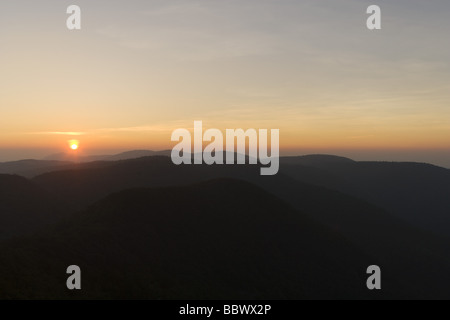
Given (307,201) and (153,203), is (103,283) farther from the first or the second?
(307,201)

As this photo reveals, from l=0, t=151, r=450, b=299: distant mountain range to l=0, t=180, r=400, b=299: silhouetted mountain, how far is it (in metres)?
0.15

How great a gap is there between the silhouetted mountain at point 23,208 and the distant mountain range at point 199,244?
0.58 feet

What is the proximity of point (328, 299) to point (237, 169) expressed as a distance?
82138 millimetres

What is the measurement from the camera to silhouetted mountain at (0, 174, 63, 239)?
2248 inches

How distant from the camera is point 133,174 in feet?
330

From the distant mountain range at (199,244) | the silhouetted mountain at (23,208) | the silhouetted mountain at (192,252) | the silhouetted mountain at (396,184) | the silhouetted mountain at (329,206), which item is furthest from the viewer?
the silhouetted mountain at (396,184)

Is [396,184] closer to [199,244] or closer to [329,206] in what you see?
[329,206]

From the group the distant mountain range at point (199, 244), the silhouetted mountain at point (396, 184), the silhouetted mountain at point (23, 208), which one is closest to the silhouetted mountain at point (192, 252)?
the distant mountain range at point (199, 244)

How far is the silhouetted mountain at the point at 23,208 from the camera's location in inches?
2248

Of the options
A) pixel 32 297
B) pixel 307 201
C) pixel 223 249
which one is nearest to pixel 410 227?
pixel 307 201

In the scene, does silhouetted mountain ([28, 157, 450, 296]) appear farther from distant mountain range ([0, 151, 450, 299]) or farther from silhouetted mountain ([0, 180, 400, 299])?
silhouetted mountain ([0, 180, 400, 299])

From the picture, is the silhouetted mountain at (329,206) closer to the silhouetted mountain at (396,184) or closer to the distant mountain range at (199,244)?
the distant mountain range at (199,244)

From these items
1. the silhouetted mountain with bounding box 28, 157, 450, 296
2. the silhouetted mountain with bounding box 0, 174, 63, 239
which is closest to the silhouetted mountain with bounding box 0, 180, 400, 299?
the silhouetted mountain with bounding box 28, 157, 450, 296

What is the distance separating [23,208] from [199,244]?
38.6 metres
